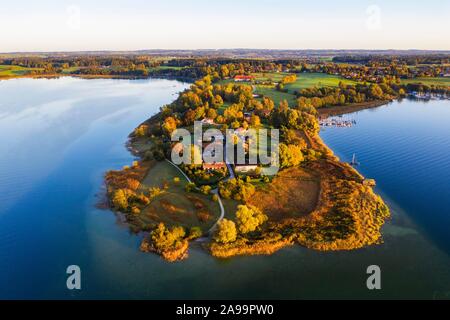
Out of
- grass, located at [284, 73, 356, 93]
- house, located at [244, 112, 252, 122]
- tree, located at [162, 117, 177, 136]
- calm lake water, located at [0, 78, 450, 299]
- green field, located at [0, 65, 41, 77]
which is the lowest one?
calm lake water, located at [0, 78, 450, 299]

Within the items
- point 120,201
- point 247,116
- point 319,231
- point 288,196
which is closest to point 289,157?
point 288,196

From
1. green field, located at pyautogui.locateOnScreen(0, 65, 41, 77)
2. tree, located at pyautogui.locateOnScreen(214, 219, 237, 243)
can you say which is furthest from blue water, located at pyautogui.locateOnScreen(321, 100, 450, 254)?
green field, located at pyautogui.locateOnScreen(0, 65, 41, 77)

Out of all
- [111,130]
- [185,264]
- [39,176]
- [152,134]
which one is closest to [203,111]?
[152,134]

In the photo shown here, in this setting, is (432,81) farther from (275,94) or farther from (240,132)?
(240,132)

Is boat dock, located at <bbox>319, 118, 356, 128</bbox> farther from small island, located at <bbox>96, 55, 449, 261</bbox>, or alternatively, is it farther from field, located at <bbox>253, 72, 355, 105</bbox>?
field, located at <bbox>253, 72, 355, 105</bbox>

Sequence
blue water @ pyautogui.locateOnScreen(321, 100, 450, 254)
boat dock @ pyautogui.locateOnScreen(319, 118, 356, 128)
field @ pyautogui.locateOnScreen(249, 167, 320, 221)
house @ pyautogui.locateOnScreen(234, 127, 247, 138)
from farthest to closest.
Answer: boat dock @ pyautogui.locateOnScreen(319, 118, 356, 128) → house @ pyautogui.locateOnScreen(234, 127, 247, 138) → blue water @ pyautogui.locateOnScreen(321, 100, 450, 254) → field @ pyautogui.locateOnScreen(249, 167, 320, 221)
